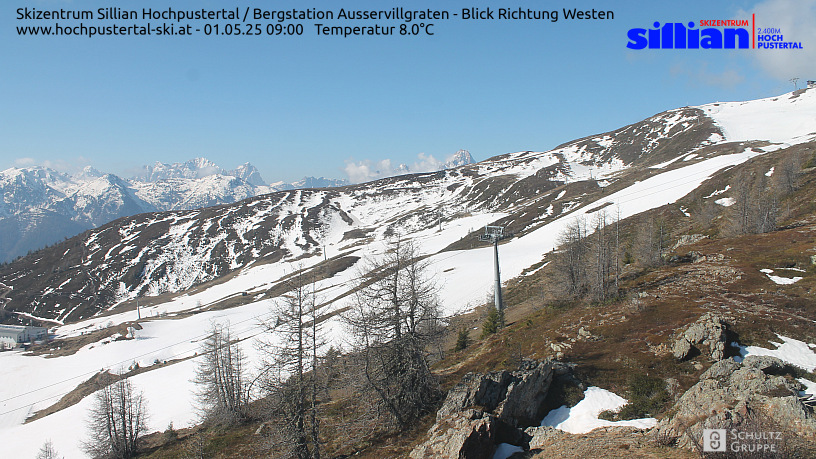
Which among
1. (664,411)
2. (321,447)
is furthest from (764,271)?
(321,447)

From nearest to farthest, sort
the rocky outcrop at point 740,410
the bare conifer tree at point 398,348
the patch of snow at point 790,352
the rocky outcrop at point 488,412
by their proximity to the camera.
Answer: the rocky outcrop at point 740,410 → the rocky outcrop at point 488,412 → the patch of snow at point 790,352 → the bare conifer tree at point 398,348

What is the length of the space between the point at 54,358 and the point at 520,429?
138197mm

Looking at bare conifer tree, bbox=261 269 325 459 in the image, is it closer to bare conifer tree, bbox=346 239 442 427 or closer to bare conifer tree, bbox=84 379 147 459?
bare conifer tree, bbox=346 239 442 427

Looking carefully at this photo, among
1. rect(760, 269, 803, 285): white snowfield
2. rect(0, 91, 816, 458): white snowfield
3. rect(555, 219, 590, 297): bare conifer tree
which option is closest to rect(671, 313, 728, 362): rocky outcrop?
rect(0, 91, 816, 458): white snowfield

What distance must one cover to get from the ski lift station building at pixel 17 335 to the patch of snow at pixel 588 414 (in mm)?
183921

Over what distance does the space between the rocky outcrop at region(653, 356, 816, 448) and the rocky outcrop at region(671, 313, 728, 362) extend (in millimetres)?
4610

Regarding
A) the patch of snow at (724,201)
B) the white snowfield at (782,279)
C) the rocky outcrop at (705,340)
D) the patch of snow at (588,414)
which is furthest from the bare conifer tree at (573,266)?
the patch of snow at (724,201)

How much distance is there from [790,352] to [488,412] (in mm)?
20037

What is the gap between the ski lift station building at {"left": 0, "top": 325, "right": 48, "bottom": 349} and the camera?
438 ft

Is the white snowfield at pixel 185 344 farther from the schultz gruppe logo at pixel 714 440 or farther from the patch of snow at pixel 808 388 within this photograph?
the schultz gruppe logo at pixel 714 440

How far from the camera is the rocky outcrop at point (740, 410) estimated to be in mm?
12352

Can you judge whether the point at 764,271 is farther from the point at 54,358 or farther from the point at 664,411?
the point at 54,358

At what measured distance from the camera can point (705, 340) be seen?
24.1 meters

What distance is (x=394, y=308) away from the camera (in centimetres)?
2417
